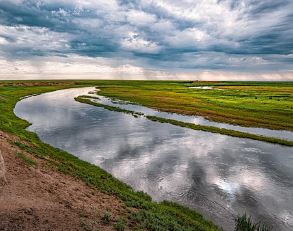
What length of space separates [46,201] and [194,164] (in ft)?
50.8

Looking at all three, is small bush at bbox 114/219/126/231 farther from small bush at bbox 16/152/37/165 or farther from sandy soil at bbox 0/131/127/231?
small bush at bbox 16/152/37/165

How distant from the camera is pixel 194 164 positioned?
87.2ft

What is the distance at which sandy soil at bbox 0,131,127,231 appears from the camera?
38.7 ft

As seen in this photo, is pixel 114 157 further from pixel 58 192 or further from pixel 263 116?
pixel 263 116

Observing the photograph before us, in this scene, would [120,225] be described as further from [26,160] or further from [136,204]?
[26,160]

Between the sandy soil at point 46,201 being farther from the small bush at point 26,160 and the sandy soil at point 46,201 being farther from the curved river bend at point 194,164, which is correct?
the curved river bend at point 194,164

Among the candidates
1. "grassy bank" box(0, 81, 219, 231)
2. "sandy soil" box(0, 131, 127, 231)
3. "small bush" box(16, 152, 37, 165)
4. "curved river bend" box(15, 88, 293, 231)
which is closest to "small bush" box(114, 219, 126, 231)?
"sandy soil" box(0, 131, 127, 231)

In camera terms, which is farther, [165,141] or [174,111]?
[174,111]

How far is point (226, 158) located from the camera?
2889cm

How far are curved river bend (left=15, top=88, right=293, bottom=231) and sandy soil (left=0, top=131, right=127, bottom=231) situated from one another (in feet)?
15.9

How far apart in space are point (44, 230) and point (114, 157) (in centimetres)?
1662

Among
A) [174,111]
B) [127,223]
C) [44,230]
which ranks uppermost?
[44,230]

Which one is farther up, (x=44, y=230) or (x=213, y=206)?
(x=44, y=230)

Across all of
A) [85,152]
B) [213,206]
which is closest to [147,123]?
[85,152]
